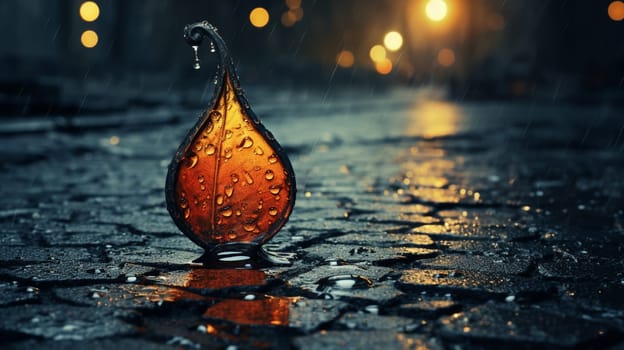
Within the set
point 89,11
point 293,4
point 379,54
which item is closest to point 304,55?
point 293,4

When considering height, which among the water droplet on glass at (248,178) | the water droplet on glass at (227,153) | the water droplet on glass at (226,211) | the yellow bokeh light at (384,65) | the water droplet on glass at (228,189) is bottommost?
the water droplet on glass at (226,211)

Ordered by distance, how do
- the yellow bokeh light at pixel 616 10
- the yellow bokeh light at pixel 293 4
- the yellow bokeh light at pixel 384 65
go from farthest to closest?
1. the yellow bokeh light at pixel 384 65
2. the yellow bokeh light at pixel 293 4
3. the yellow bokeh light at pixel 616 10

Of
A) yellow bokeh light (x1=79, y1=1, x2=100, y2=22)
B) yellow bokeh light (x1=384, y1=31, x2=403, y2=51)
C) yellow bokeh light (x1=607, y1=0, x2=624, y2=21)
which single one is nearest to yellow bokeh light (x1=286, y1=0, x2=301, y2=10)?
yellow bokeh light (x1=607, y1=0, x2=624, y2=21)

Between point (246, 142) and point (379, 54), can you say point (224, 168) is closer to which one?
point (246, 142)

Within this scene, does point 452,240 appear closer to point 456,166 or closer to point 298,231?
point 298,231

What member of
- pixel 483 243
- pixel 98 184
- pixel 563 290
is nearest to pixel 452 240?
pixel 483 243

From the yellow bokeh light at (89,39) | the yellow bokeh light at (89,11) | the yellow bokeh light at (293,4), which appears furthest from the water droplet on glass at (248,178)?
the yellow bokeh light at (89,39)

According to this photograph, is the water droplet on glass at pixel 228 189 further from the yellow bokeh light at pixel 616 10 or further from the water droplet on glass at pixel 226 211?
the yellow bokeh light at pixel 616 10
